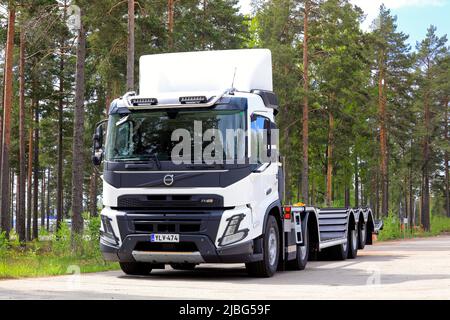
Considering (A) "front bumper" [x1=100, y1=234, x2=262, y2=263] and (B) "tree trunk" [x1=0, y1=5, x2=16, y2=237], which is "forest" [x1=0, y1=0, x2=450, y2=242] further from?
(A) "front bumper" [x1=100, y1=234, x2=262, y2=263]

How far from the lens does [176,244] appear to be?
1252 centimetres

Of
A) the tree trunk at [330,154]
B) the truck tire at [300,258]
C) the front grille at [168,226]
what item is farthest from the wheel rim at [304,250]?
the tree trunk at [330,154]

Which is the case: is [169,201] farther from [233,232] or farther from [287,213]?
[287,213]

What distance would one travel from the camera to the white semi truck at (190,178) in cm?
1232

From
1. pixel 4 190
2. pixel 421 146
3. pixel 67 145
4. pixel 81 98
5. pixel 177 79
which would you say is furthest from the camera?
pixel 421 146

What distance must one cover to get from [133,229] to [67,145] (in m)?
41.7

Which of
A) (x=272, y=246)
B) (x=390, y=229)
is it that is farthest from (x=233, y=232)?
(x=390, y=229)

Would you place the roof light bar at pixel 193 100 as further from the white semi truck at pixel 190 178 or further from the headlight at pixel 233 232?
the headlight at pixel 233 232

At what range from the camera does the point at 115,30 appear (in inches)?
1072

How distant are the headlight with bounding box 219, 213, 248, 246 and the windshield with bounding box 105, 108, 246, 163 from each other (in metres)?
1.09

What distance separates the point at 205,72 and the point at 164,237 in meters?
3.55

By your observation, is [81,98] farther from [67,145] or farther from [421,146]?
[421,146]
